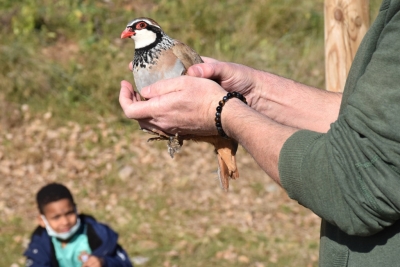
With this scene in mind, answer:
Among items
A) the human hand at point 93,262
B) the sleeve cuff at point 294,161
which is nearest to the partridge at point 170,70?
the sleeve cuff at point 294,161

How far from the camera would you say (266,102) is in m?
2.67

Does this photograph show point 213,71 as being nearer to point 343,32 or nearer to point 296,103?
point 296,103

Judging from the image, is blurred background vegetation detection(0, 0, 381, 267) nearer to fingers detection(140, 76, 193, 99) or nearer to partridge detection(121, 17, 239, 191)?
partridge detection(121, 17, 239, 191)

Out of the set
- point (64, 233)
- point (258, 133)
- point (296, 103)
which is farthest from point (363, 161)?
point (64, 233)

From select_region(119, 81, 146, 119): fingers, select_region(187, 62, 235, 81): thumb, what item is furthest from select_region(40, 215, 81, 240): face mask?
select_region(187, 62, 235, 81): thumb

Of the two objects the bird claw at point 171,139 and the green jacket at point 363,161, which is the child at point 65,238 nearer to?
the bird claw at point 171,139

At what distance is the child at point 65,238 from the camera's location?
4.05m

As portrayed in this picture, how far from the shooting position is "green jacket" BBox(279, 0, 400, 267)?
65.6 inches

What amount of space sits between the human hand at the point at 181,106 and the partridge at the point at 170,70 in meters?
0.14

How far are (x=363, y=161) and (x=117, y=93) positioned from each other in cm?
554

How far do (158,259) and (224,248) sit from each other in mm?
565

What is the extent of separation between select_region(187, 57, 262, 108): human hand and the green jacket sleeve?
0.62m

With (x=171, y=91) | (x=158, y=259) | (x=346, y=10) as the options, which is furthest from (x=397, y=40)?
(x=158, y=259)

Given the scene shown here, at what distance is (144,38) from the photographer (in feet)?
9.91
